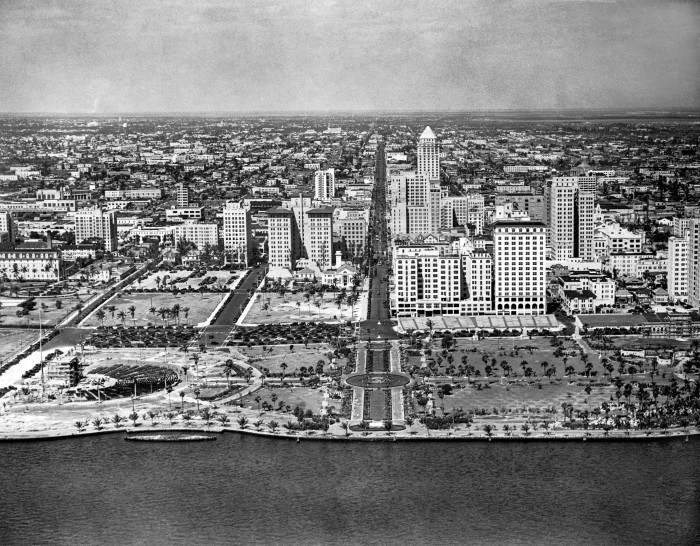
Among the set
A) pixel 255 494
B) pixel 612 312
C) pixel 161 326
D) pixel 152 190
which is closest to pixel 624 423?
pixel 255 494

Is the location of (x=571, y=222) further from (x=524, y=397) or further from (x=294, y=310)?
(x=524, y=397)

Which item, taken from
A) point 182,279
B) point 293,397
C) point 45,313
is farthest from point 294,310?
point 293,397

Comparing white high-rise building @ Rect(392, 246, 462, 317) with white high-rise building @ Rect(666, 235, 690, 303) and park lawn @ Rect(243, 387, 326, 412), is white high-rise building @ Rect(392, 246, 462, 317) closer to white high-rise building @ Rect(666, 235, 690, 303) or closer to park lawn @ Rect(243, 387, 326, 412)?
white high-rise building @ Rect(666, 235, 690, 303)

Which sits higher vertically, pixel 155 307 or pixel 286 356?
pixel 155 307

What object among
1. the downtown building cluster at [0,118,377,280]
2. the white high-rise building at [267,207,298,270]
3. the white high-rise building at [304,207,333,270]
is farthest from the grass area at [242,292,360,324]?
the white high-rise building at [304,207,333,270]

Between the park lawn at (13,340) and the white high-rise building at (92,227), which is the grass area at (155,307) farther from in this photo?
the white high-rise building at (92,227)

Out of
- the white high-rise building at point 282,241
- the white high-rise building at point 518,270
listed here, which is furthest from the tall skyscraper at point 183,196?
the white high-rise building at point 518,270

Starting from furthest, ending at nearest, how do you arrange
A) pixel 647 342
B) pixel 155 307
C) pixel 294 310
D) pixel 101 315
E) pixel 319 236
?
1. pixel 319 236
2. pixel 155 307
3. pixel 294 310
4. pixel 101 315
5. pixel 647 342
